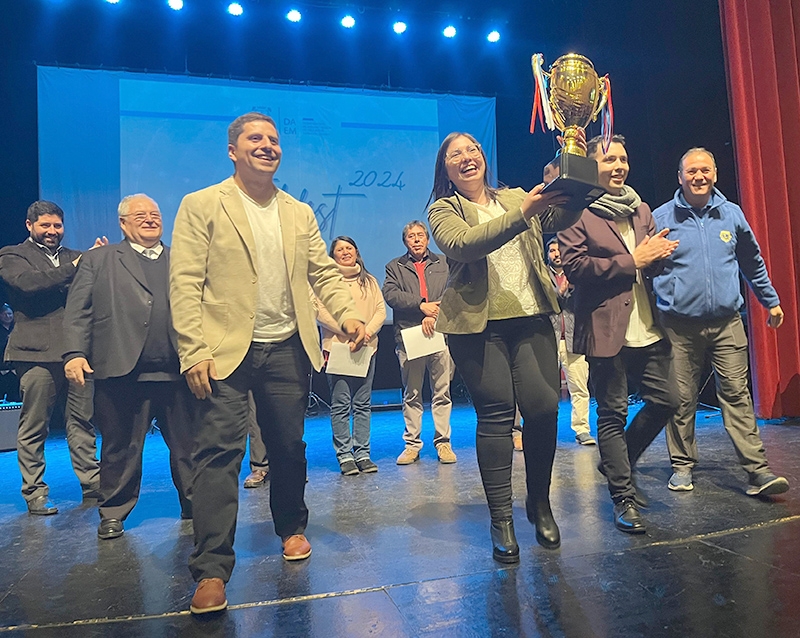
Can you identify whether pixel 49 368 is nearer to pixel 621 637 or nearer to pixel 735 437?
pixel 621 637

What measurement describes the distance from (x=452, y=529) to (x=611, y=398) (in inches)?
30.5

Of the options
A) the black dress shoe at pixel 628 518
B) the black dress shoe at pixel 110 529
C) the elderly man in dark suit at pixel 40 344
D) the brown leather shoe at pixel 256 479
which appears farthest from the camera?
the brown leather shoe at pixel 256 479

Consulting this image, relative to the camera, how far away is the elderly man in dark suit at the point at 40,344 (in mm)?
3055

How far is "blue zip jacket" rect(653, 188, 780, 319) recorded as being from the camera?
2.72 meters

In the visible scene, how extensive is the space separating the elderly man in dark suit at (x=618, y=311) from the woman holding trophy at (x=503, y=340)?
30cm

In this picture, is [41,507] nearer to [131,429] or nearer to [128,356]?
[131,429]

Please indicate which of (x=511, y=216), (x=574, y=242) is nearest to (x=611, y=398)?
(x=574, y=242)

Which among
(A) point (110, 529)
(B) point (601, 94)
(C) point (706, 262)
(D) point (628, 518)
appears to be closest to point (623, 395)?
(D) point (628, 518)

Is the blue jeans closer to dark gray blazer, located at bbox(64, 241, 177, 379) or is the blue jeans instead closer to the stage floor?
the stage floor

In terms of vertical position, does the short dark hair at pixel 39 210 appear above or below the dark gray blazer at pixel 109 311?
above

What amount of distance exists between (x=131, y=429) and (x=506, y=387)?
159 centimetres

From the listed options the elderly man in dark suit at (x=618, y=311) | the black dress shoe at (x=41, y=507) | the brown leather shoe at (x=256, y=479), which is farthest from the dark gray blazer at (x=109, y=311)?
the elderly man in dark suit at (x=618, y=311)

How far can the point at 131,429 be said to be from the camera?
2.60 m

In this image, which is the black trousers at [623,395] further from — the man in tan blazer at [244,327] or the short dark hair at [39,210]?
the short dark hair at [39,210]
